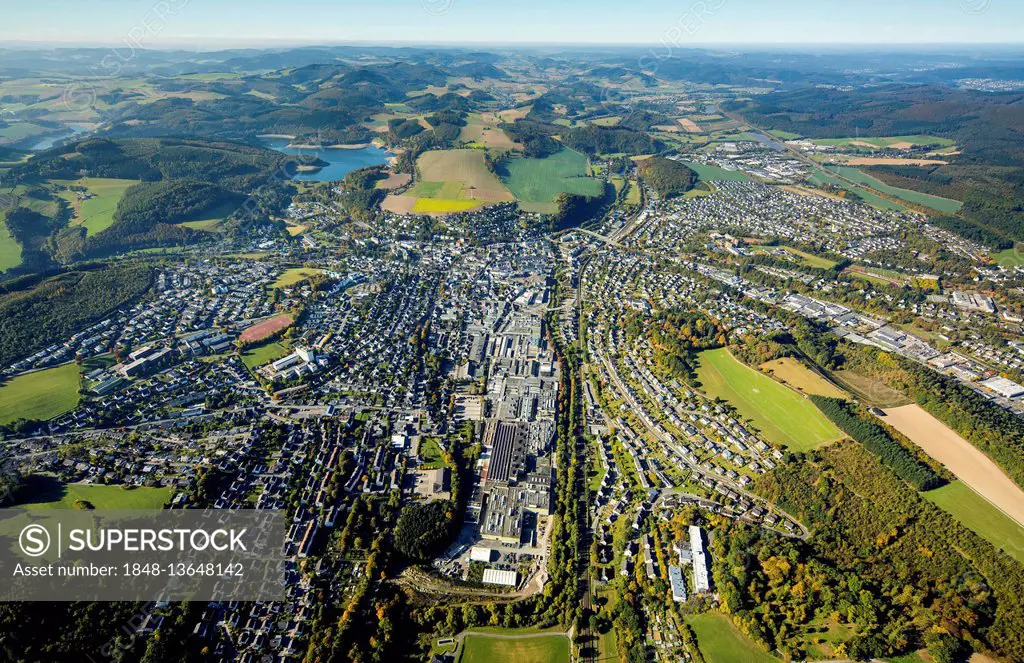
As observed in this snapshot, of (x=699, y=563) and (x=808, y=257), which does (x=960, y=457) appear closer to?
(x=699, y=563)

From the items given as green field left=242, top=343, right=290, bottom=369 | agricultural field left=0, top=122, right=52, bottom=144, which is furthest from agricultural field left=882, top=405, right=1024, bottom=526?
agricultural field left=0, top=122, right=52, bottom=144

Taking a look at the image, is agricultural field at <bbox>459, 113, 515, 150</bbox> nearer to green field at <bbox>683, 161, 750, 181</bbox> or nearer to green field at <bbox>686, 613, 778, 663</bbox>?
green field at <bbox>683, 161, 750, 181</bbox>

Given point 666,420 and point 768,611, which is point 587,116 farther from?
point 768,611

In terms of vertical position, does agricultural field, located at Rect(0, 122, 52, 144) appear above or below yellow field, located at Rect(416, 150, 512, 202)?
above

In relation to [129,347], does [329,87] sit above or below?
above

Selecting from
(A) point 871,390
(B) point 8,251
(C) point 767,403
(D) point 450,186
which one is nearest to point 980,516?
(A) point 871,390

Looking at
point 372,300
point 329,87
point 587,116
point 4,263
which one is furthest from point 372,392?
point 329,87
